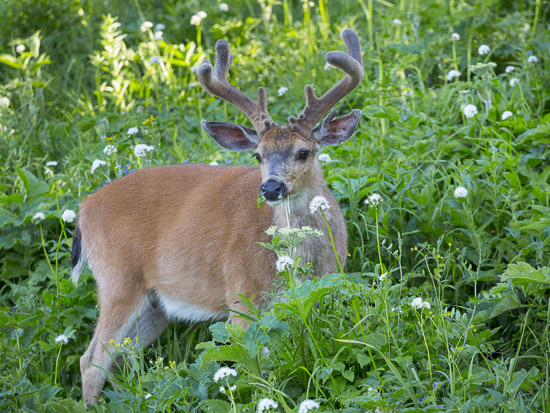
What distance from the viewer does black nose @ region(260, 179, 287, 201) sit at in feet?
13.0

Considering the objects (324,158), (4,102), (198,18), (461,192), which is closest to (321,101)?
(324,158)

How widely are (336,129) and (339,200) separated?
2.29ft

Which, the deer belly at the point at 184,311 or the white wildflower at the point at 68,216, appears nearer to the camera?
the deer belly at the point at 184,311

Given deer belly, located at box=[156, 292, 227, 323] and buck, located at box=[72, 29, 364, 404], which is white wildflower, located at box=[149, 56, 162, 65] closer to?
buck, located at box=[72, 29, 364, 404]

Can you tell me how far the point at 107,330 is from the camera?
451cm

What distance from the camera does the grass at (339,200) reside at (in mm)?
3232

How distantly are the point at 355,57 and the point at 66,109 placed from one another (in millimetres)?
3608

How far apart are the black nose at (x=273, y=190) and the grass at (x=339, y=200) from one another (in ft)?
1.49

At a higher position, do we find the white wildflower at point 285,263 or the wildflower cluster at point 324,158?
the white wildflower at point 285,263

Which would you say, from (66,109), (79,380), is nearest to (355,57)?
(79,380)

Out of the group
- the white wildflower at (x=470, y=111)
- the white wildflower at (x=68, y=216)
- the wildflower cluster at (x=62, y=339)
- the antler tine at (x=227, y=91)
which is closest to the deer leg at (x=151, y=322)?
the wildflower cluster at (x=62, y=339)

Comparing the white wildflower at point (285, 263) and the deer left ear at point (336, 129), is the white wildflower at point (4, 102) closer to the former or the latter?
the deer left ear at point (336, 129)

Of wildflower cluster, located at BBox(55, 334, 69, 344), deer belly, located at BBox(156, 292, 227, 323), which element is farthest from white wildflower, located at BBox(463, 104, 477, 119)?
wildflower cluster, located at BBox(55, 334, 69, 344)

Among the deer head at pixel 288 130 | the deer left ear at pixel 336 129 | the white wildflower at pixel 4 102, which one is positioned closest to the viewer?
the deer head at pixel 288 130
